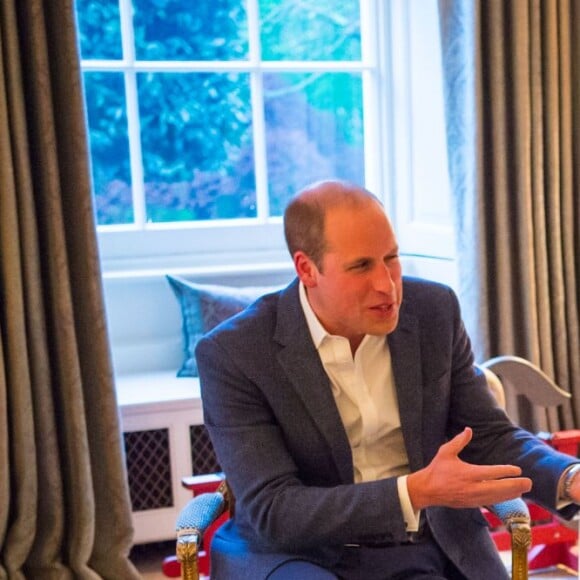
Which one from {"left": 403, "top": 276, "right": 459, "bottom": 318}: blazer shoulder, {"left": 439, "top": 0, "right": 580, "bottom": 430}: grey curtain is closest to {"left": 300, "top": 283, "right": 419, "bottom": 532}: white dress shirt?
{"left": 403, "top": 276, "right": 459, "bottom": 318}: blazer shoulder

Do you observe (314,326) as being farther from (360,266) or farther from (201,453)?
(201,453)

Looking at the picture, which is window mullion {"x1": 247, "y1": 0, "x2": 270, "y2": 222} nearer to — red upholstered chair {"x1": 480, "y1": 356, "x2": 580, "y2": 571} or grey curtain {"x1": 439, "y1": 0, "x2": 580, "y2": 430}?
grey curtain {"x1": 439, "y1": 0, "x2": 580, "y2": 430}

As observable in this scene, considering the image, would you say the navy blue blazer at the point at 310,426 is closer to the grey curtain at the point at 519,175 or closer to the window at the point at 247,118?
the grey curtain at the point at 519,175

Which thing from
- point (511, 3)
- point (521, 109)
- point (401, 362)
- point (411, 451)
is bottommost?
point (411, 451)

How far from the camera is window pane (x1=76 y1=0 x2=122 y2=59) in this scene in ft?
10.2

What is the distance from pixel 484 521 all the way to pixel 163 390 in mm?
1397

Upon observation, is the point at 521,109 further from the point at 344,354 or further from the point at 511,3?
the point at 344,354

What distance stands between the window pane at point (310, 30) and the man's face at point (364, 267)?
1.83m

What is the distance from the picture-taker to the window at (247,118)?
10.5 feet

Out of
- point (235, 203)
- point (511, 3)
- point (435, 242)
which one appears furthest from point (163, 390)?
point (511, 3)

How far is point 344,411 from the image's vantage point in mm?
1766

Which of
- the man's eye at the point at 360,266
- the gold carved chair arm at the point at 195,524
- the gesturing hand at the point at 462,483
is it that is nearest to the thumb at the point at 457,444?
the gesturing hand at the point at 462,483

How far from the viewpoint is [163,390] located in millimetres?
2934

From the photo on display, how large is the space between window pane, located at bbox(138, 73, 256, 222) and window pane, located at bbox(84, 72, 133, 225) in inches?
2.9
